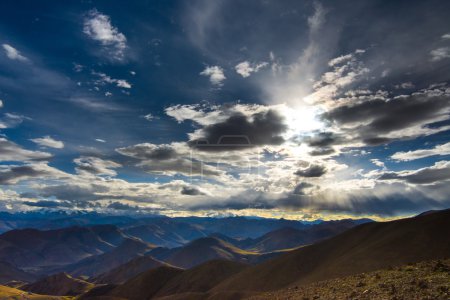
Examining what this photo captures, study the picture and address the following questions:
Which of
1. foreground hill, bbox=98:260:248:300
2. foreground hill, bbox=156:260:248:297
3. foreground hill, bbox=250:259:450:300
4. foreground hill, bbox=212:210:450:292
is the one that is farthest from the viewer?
foreground hill, bbox=98:260:248:300

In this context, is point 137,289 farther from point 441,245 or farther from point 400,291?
point 400,291

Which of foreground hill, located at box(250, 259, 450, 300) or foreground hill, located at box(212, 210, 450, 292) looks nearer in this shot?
foreground hill, located at box(250, 259, 450, 300)

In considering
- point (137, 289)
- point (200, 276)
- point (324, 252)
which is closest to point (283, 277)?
point (324, 252)

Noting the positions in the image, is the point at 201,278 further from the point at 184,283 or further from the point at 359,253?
the point at 359,253

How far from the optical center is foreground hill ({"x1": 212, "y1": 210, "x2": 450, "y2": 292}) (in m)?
63.7

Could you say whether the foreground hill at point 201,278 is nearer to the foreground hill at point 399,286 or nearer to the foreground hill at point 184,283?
the foreground hill at point 184,283

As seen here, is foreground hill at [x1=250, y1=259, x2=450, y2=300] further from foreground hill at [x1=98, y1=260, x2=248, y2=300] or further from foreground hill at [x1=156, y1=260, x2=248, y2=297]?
foreground hill at [x1=98, y1=260, x2=248, y2=300]

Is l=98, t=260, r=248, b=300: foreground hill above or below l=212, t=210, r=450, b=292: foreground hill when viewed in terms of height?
below

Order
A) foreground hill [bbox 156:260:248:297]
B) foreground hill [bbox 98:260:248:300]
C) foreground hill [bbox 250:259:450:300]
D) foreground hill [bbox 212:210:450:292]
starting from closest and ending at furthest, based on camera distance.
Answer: foreground hill [bbox 250:259:450:300], foreground hill [bbox 212:210:450:292], foreground hill [bbox 156:260:248:297], foreground hill [bbox 98:260:248:300]

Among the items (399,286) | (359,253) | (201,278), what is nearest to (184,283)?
(201,278)

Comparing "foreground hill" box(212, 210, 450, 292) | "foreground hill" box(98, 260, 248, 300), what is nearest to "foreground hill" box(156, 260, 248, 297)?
"foreground hill" box(98, 260, 248, 300)

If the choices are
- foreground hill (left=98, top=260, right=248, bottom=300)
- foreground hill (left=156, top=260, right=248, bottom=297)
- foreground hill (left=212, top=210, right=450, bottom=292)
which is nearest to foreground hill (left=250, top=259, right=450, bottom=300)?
foreground hill (left=212, top=210, right=450, bottom=292)

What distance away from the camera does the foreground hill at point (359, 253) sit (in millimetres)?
63656

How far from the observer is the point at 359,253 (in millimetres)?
75188
